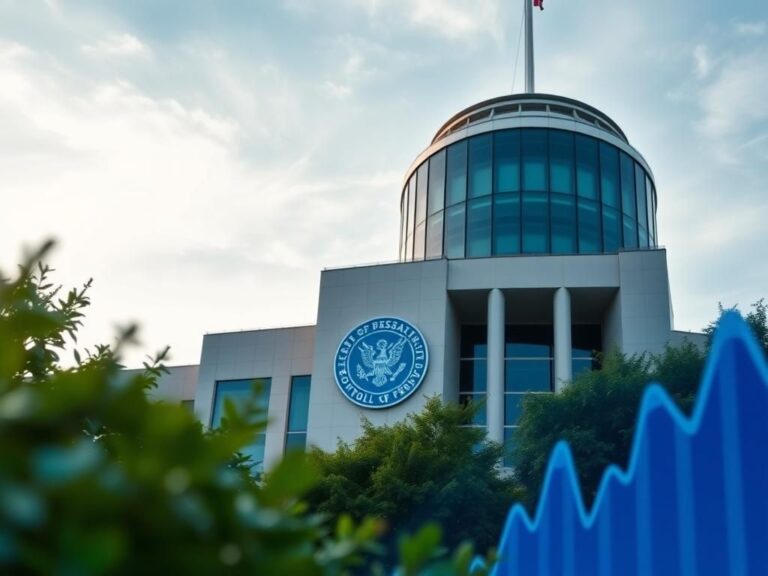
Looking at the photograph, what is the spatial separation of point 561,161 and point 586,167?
104cm

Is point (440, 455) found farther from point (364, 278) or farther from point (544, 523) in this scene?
point (544, 523)

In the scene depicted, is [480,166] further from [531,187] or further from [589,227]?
[589,227]

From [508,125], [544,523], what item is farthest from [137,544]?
[508,125]

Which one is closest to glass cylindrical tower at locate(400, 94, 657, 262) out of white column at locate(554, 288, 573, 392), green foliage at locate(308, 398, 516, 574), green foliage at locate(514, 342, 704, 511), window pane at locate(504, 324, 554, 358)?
window pane at locate(504, 324, 554, 358)

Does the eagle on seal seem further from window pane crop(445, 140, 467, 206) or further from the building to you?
window pane crop(445, 140, 467, 206)

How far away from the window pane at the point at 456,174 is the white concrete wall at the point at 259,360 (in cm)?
731

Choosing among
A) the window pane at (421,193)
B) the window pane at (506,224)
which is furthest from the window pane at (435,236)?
the window pane at (506,224)

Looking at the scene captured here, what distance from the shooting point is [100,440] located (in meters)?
4.41

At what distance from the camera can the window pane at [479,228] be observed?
94.5 feet

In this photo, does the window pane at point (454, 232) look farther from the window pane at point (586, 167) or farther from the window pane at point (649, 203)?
the window pane at point (649, 203)

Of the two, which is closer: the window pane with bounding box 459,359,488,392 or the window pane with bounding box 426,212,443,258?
the window pane with bounding box 459,359,488,392

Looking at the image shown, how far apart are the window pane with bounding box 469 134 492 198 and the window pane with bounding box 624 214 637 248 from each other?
17.7 feet

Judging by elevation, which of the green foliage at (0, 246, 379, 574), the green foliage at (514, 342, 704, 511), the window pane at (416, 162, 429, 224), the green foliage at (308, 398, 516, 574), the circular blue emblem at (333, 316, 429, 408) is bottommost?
the green foliage at (0, 246, 379, 574)
